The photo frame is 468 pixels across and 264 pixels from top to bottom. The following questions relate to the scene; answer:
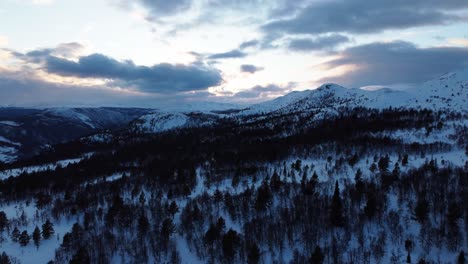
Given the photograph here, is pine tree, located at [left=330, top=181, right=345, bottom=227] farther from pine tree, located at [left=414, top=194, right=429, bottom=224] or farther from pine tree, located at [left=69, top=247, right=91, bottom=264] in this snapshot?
pine tree, located at [left=69, top=247, right=91, bottom=264]

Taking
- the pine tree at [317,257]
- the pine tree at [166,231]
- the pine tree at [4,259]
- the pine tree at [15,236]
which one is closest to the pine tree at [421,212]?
the pine tree at [317,257]

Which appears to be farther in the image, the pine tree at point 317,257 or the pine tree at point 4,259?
the pine tree at point 4,259

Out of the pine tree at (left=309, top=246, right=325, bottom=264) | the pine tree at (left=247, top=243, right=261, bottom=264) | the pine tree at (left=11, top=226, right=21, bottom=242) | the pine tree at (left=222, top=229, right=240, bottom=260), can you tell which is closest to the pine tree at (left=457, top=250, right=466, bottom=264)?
the pine tree at (left=309, top=246, right=325, bottom=264)

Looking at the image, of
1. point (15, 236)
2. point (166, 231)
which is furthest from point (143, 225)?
point (15, 236)

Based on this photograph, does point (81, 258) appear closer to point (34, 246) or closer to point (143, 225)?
point (143, 225)

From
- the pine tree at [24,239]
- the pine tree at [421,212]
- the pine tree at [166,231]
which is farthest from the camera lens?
the pine tree at [24,239]

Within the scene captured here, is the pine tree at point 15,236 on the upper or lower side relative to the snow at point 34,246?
upper

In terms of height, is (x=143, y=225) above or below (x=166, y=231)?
below

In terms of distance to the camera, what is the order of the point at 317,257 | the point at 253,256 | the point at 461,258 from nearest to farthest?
the point at 461,258
the point at 317,257
the point at 253,256

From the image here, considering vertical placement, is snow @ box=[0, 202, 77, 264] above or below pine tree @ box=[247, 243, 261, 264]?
below

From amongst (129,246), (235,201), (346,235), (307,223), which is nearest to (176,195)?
(235,201)

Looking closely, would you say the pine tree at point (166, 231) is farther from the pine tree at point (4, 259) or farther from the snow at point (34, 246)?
the pine tree at point (4, 259)

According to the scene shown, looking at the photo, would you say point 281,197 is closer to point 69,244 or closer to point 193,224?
point 193,224
